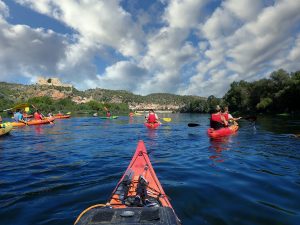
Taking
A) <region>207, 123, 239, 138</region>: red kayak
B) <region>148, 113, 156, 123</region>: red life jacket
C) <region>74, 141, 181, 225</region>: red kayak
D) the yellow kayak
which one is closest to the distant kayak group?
<region>74, 141, 181, 225</region>: red kayak

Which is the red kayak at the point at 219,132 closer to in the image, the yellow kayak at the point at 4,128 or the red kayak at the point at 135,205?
the red kayak at the point at 135,205

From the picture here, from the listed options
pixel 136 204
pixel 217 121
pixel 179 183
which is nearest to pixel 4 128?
pixel 217 121

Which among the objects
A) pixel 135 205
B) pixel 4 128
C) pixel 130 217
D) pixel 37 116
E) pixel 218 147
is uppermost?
pixel 37 116

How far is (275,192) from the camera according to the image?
686 centimetres

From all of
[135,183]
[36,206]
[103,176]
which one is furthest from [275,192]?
[36,206]

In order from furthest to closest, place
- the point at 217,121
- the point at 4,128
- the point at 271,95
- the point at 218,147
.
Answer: the point at 271,95
the point at 4,128
the point at 217,121
the point at 218,147

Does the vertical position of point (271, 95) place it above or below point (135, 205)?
above

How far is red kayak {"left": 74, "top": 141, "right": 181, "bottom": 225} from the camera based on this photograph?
11.8 ft

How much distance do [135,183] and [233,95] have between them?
3786 inches

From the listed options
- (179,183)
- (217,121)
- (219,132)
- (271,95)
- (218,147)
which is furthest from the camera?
(271,95)

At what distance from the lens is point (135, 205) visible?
4848 mm

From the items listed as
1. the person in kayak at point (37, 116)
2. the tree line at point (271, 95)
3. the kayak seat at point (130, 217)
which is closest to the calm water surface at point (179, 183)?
the kayak seat at point (130, 217)

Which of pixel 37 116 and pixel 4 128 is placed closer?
pixel 4 128

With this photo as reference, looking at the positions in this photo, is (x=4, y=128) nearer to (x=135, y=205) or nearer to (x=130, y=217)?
(x=135, y=205)
